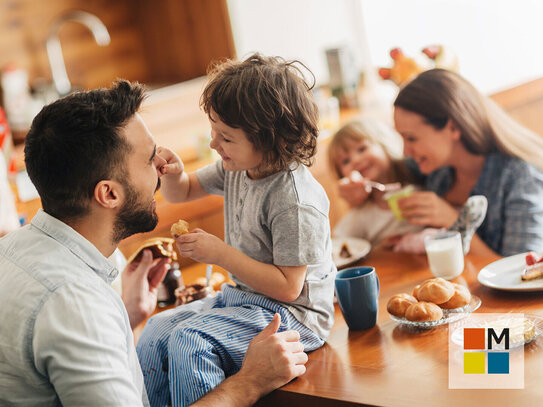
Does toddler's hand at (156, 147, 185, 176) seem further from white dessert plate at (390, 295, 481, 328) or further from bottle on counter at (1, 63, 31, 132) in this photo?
bottle on counter at (1, 63, 31, 132)

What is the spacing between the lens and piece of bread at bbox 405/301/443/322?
55.4 inches

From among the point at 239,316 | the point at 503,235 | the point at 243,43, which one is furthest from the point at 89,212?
the point at 243,43

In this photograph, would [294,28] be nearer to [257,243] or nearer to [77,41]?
[77,41]

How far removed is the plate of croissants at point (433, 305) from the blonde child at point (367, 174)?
0.76 meters

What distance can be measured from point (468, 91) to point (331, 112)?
1351 mm

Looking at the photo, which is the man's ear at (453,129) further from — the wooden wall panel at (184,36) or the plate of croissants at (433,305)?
the wooden wall panel at (184,36)

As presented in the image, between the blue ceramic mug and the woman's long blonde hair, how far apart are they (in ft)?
2.82

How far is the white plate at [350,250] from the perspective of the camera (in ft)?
6.34

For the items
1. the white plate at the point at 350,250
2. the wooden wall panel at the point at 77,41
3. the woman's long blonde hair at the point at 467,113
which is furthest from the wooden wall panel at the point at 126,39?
the white plate at the point at 350,250

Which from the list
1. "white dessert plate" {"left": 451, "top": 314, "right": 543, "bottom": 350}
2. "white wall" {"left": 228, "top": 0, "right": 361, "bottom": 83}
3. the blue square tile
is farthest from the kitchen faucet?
the blue square tile

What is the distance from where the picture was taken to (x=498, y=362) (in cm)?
121

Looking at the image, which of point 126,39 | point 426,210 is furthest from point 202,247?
point 126,39

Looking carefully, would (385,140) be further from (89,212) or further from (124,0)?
(124,0)

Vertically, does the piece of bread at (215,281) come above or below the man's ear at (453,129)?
below
